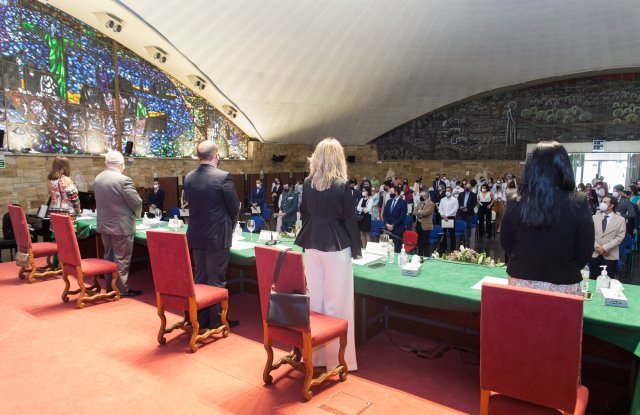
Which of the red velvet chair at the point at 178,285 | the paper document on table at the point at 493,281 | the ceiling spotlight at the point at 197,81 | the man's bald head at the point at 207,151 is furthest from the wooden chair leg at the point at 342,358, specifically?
the ceiling spotlight at the point at 197,81

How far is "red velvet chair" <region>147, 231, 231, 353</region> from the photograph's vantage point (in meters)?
3.58

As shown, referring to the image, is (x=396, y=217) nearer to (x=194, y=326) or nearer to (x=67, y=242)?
(x=194, y=326)

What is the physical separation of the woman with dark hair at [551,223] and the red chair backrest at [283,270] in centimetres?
133

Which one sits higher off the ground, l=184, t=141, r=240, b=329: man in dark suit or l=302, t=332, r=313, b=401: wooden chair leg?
l=184, t=141, r=240, b=329: man in dark suit

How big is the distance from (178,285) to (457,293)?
2.26 meters

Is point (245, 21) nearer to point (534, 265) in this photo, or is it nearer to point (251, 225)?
point (251, 225)

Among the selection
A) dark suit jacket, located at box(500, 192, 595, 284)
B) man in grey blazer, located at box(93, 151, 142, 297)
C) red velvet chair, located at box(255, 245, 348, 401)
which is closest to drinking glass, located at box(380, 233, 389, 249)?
red velvet chair, located at box(255, 245, 348, 401)

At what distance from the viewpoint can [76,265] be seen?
15.3 ft

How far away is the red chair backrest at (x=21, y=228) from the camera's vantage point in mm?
5516

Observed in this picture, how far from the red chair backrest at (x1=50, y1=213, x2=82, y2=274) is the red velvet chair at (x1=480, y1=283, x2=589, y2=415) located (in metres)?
4.23

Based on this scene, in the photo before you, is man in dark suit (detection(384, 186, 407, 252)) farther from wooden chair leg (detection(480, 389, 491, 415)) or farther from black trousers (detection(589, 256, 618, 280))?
wooden chair leg (detection(480, 389, 491, 415))

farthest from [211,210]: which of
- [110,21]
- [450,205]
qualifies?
[110,21]

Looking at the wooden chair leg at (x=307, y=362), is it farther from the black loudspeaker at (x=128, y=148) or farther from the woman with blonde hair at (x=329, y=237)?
the black loudspeaker at (x=128, y=148)

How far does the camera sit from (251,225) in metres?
5.02
